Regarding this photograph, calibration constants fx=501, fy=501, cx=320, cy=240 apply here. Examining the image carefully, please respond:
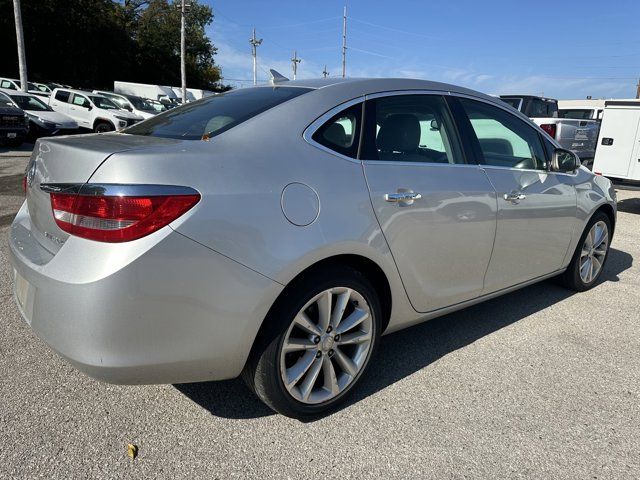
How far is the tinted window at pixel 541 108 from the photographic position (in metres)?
12.2

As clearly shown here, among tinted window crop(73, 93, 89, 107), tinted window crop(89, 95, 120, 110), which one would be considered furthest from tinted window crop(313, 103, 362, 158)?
tinted window crop(73, 93, 89, 107)

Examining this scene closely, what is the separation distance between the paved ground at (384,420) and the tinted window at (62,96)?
59.6ft

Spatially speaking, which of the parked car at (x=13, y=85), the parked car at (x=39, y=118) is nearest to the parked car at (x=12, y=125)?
the parked car at (x=39, y=118)

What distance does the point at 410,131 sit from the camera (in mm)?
2838

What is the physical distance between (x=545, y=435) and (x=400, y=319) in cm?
87

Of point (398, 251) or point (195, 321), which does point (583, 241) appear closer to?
point (398, 251)

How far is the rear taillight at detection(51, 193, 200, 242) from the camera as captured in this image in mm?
1779

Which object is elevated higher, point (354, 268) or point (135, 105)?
point (135, 105)

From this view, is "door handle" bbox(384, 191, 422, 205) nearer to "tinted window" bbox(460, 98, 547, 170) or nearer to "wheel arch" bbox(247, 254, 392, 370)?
"wheel arch" bbox(247, 254, 392, 370)

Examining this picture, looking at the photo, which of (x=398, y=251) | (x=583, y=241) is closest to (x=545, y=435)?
(x=398, y=251)

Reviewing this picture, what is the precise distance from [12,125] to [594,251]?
570 inches

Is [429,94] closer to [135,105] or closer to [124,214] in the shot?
[124,214]

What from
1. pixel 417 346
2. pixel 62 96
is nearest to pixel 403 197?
pixel 417 346

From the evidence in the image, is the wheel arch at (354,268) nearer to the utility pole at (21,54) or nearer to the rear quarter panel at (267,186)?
the rear quarter panel at (267,186)
